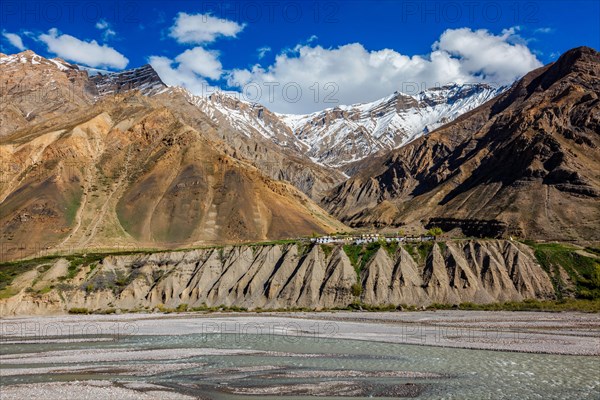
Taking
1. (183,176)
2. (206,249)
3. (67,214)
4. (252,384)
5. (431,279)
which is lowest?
(252,384)

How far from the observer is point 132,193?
154m

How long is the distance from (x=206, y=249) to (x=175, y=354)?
56461 mm

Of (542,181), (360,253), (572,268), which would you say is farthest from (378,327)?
(542,181)

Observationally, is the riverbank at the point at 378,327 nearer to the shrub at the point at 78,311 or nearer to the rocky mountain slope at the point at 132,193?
the shrub at the point at 78,311

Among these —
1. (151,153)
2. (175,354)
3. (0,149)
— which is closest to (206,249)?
(175,354)

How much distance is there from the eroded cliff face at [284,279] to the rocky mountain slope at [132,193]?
123ft

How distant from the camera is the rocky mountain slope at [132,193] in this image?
13688 centimetres

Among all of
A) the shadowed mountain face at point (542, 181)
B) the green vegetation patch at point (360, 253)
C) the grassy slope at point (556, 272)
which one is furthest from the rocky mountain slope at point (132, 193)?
the green vegetation patch at point (360, 253)

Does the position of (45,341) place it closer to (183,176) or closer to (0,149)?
(183,176)

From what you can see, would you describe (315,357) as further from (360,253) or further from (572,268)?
(572,268)

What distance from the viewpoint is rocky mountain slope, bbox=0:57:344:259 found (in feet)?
449

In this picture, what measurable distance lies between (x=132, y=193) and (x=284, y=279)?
84623 millimetres

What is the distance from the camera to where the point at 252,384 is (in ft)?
110

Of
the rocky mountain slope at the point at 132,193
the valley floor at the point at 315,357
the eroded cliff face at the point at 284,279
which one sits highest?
the rocky mountain slope at the point at 132,193
